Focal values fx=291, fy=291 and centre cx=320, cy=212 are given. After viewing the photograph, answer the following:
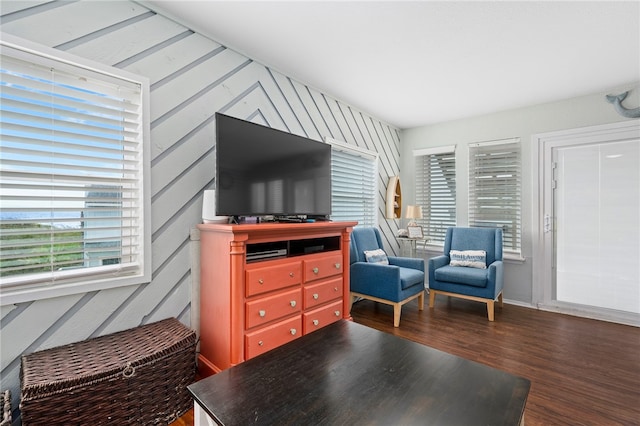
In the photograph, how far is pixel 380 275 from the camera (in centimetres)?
327

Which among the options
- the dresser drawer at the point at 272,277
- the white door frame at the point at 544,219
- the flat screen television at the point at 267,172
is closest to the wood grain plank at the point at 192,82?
the flat screen television at the point at 267,172

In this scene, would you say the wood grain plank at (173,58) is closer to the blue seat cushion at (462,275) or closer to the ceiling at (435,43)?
the ceiling at (435,43)

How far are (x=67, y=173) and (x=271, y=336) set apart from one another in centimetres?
166

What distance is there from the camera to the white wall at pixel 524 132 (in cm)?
343

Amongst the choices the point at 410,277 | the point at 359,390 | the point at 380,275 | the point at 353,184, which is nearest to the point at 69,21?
the point at 359,390

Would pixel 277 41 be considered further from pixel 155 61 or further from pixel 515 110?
pixel 515 110

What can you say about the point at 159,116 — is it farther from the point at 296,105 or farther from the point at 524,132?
the point at 524,132

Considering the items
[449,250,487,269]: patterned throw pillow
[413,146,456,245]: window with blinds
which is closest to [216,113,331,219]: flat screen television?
[449,250,487,269]: patterned throw pillow

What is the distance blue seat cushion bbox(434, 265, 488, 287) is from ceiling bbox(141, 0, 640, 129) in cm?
213

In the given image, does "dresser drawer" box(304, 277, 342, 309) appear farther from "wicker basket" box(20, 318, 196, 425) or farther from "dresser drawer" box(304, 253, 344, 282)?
"wicker basket" box(20, 318, 196, 425)

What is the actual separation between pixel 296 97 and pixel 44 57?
6.53ft

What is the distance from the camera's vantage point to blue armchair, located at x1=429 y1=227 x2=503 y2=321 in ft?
10.9

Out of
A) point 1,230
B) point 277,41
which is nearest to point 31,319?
point 1,230

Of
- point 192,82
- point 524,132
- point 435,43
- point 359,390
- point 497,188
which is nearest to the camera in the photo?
point 359,390
